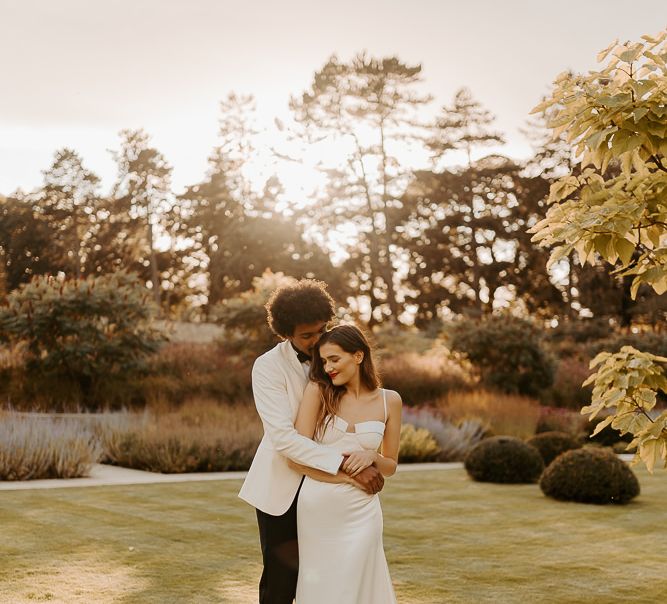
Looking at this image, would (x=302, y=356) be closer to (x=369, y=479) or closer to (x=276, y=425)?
(x=276, y=425)

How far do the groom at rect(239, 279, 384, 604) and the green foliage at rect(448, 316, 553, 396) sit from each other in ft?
61.3

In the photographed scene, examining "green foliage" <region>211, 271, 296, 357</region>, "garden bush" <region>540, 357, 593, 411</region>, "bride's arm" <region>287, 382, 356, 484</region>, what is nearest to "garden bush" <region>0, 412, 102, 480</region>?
"bride's arm" <region>287, 382, 356, 484</region>

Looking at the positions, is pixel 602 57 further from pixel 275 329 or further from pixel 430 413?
pixel 430 413

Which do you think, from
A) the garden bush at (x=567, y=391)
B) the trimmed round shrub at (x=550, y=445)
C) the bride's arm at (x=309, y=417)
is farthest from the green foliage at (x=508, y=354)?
the bride's arm at (x=309, y=417)

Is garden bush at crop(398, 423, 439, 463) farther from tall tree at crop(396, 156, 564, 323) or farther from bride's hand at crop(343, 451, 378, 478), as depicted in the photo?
tall tree at crop(396, 156, 564, 323)

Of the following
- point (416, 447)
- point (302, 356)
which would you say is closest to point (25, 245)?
point (416, 447)

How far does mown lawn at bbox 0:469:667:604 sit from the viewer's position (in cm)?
638

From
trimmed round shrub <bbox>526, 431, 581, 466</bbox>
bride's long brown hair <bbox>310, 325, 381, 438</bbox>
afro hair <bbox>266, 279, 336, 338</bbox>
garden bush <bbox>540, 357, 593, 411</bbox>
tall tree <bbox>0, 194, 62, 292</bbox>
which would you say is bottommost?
trimmed round shrub <bbox>526, 431, 581, 466</bbox>

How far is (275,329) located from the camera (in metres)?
4.24

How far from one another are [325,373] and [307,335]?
0.22 meters

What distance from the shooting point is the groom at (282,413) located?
4047 mm

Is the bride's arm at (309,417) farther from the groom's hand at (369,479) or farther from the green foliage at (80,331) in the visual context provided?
the green foliage at (80,331)

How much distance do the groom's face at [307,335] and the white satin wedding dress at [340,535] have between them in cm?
36

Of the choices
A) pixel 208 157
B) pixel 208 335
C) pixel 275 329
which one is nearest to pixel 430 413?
pixel 275 329
